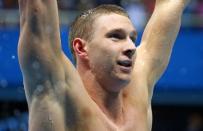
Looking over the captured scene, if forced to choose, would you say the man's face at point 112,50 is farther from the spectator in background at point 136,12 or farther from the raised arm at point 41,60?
the spectator in background at point 136,12

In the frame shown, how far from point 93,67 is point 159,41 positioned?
21.5 inches

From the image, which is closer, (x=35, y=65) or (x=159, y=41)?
(x=35, y=65)

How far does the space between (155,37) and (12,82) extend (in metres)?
4.27

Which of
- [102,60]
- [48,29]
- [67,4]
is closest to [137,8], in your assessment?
[67,4]

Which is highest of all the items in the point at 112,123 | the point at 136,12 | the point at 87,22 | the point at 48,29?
the point at 48,29

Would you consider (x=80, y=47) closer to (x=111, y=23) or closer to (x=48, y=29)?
(x=111, y=23)

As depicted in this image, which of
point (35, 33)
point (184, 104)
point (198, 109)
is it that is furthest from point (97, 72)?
point (198, 109)

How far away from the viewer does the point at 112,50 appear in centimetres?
330

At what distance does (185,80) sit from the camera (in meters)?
8.08

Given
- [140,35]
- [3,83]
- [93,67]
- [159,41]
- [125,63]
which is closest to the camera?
[125,63]

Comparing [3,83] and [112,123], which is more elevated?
A: [112,123]

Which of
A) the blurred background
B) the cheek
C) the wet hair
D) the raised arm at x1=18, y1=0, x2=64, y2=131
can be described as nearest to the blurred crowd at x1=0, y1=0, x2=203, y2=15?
the blurred background

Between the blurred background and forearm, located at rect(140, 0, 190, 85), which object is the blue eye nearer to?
forearm, located at rect(140, 0, 190, 85)

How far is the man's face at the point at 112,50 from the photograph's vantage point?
329 centimetres
